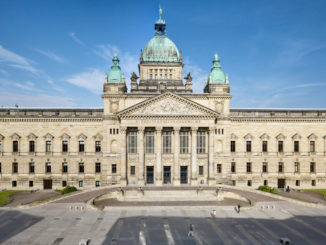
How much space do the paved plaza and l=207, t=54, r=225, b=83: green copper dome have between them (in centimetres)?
2850

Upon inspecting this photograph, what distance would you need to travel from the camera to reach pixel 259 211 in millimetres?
38031

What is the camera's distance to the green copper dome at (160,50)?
6644 cm

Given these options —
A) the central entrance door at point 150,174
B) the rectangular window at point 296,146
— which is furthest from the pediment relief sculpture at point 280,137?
the central entrance door at point 150,174

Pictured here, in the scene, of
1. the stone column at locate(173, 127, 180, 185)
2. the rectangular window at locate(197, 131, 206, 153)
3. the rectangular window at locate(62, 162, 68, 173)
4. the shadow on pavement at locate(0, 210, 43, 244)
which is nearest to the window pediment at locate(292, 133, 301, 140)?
the rectangular window at locate(197, 131, 206, 153)

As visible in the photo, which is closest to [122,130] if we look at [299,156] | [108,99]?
[108,99]

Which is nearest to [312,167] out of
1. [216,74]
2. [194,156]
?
[194,156]

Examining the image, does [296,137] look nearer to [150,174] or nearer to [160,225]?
[150,174]

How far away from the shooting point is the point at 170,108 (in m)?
53.2

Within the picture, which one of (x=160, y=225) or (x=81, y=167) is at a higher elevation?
(x=81, y=167)

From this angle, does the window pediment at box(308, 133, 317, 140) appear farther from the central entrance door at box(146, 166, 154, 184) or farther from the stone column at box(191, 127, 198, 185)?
the central entrance door at box(146, 166, 154, 184)

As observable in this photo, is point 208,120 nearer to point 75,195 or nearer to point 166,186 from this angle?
point 166,186

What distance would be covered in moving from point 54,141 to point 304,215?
49746 mm

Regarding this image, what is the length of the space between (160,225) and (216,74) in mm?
37547

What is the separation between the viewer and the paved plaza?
27.4 m
